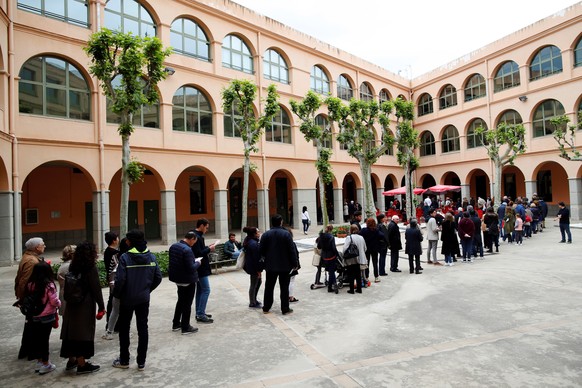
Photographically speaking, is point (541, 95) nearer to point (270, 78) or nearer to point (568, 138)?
point (568, 138)

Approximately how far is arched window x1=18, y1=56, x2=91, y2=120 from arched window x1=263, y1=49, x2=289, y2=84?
10166 millimetres

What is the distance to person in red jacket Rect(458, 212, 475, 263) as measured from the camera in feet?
37.9

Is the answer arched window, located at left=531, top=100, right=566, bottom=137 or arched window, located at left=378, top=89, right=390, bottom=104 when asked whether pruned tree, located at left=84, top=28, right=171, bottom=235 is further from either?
arched window, located at left=531, top=100, right=566, bottom=137

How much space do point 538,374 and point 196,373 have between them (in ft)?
13.4

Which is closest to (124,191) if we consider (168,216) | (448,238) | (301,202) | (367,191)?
(168,216)

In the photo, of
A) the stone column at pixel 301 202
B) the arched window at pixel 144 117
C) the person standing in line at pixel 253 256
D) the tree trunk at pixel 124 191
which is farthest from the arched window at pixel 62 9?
the stone column at pixel 301 202

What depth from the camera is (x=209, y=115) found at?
19766mm

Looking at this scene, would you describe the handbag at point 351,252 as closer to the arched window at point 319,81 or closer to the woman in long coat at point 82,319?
the woman in long coat at point 82,319

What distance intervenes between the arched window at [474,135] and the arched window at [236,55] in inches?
696

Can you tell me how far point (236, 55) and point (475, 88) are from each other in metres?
18.4

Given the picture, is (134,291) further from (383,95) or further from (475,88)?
(475,88)

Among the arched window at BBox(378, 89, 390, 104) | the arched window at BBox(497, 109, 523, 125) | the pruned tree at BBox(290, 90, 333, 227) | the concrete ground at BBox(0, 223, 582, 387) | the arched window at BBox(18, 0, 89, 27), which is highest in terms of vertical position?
the arched window at BBox(378, 89, 390, 104)

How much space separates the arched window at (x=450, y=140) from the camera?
3005 centimetres

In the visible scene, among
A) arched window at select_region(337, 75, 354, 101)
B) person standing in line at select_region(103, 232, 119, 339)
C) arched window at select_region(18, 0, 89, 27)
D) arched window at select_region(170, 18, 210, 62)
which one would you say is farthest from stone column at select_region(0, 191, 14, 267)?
arched window at select_region(337, 75, 354, 101)
